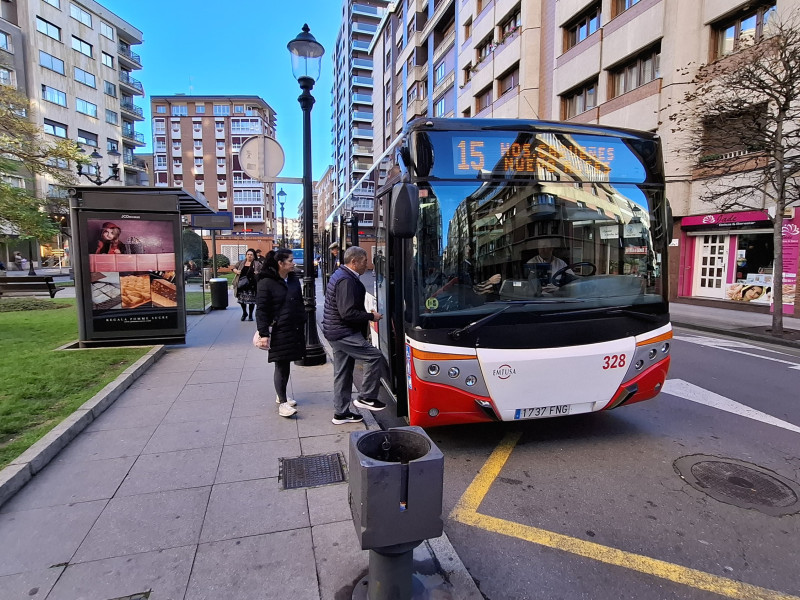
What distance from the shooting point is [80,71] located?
44875 mm

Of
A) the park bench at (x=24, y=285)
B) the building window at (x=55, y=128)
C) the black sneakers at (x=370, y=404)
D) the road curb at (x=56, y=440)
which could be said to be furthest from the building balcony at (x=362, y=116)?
the black sneakers at (x=370, y=404)

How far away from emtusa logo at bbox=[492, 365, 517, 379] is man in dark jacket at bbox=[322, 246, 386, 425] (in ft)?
4.05

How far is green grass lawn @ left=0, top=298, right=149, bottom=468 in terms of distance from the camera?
4332mm

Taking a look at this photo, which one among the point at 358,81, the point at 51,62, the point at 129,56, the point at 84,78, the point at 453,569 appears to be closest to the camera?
the point at 453,569

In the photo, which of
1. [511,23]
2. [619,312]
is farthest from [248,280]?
[511,23]

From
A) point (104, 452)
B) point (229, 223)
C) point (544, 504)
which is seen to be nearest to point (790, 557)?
point (544, 504)

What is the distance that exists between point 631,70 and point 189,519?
21.8 meters

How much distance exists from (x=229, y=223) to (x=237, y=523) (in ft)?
44.0

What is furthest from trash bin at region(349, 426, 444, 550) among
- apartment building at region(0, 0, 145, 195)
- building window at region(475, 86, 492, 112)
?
apartment building at region(0, 0, 145, 195)

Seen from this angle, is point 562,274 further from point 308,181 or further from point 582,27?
point 582,27

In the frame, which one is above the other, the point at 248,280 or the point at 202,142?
the point at 202,142

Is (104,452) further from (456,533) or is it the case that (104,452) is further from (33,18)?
(33,18)

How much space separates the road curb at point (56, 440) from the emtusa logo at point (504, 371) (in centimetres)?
373

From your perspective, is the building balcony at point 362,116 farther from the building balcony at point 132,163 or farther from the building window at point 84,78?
the building window at point 84,78
